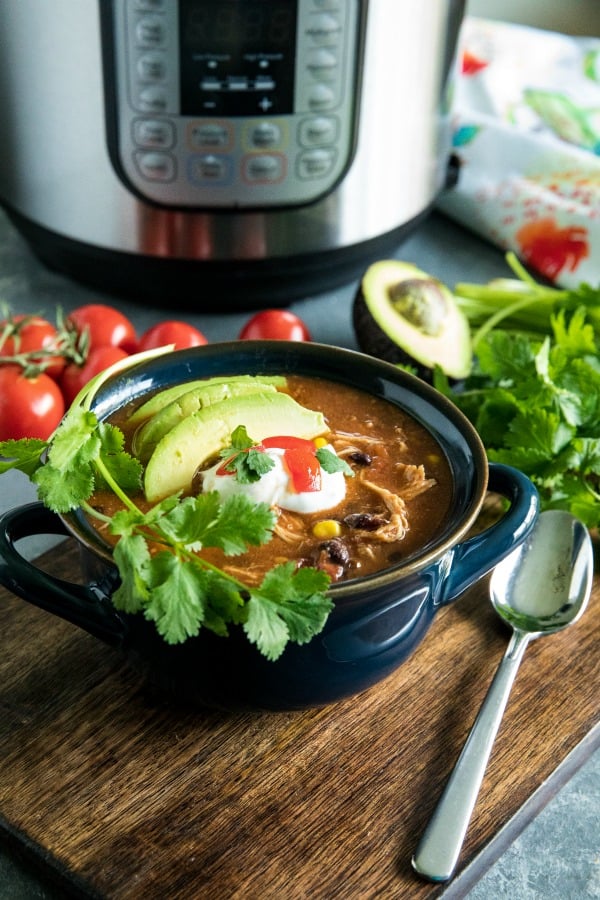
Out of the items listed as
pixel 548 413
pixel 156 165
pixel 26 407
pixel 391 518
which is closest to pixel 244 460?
pixel 391 518

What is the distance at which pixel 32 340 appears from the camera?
1.72m

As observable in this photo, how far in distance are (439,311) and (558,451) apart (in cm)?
45

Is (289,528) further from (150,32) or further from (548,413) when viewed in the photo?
(150,32)

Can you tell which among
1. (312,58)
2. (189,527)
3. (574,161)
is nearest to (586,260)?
(574,161)

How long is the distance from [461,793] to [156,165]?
3.53 ft

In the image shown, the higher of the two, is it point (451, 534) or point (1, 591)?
point (451, 534)

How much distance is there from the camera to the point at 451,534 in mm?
941

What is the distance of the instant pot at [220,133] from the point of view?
1.53 meters

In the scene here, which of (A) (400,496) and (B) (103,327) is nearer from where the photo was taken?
(A) (400,496)

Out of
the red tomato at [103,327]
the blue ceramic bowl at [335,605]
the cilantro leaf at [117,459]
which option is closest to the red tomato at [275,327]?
the red tomato at [103,327]

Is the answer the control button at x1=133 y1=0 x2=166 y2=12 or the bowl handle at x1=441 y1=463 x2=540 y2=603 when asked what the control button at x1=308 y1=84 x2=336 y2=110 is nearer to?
the control button at x1=133 y1=0 x2=166 y2=12

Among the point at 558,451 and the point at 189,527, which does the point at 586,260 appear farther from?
the point at 189,527

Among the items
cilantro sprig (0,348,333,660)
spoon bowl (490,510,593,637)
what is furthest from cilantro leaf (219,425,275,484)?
spoon bowl (490,510,593,637)

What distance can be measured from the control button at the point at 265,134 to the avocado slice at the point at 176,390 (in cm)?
57
